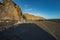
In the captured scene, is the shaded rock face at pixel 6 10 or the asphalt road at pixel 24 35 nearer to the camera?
the asphalt road at pixel 24 35

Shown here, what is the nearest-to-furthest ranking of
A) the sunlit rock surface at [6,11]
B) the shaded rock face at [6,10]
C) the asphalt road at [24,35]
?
the asphalt road at [24,35] < the sunlit rock surface at [6,11] < the shaded rock face at [6,10]

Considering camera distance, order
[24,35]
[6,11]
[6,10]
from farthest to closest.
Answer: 1. [6,10]
2. [6,11]
3. [24,35]

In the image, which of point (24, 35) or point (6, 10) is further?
point (6, 10)

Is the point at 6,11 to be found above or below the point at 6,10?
below

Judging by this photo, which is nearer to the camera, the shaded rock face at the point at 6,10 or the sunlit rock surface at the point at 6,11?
the sunlit rock surface at the point at 6,11

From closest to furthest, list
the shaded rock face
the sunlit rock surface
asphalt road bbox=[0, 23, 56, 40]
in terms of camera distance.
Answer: asphalt road bbox=[0, 23, 56, 40]
the sunlit rock surface
the shaded rock face

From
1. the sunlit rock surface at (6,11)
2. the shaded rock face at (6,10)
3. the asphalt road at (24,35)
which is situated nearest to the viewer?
the asphalt road at (24,35)

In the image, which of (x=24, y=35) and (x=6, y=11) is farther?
(x=6, y=11)

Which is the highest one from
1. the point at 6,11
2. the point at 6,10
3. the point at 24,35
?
the point at 6,10

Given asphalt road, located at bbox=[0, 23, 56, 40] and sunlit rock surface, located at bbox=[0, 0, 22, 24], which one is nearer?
asphalt road, located at bbox=[0, 23, 56, 40]

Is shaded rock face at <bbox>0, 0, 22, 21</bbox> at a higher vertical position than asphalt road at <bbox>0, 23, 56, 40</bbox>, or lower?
higher

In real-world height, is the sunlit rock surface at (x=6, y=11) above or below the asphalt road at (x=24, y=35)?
above

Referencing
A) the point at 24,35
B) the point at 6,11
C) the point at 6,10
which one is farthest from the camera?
the point at 6,10

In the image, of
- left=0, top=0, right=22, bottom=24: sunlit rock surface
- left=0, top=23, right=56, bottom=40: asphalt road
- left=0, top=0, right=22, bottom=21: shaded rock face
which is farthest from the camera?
left=0, top=0, right=22, bottom=21: shaded rock face
